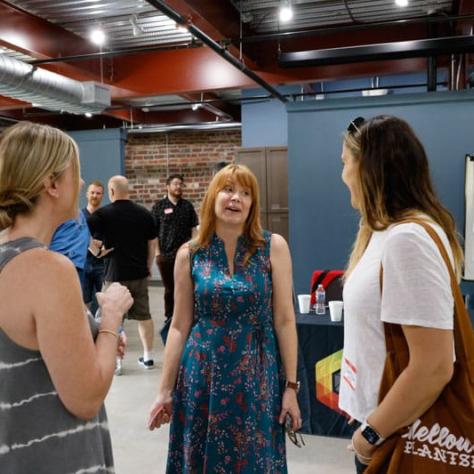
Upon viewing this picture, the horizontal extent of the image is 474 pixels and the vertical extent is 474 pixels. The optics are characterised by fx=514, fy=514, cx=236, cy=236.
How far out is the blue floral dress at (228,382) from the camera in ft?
5.77

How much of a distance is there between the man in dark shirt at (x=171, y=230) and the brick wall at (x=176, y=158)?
428cm

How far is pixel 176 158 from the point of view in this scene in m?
10.4

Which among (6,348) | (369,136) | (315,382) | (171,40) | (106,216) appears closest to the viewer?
(6,348)

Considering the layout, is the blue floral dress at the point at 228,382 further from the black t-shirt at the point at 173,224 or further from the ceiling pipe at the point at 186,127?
the ceiling pipe at the point at 186,127

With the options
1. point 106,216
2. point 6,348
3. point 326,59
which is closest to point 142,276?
point 106,216

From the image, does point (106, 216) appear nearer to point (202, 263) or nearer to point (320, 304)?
point (320, 304)

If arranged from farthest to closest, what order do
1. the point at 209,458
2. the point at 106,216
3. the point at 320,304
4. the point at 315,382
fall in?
the point at 106,216 < the point at 320,304 < the point at 315,382 < the point at 209,458

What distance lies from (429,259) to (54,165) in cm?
79

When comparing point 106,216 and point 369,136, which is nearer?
point 369,136

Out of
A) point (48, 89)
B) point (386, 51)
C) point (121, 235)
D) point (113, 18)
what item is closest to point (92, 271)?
point (121, 235)

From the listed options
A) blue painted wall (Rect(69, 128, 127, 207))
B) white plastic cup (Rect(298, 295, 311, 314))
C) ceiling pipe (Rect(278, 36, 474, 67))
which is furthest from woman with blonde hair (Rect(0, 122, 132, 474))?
blue painted wall (Rect(69, 128, 127, 207))

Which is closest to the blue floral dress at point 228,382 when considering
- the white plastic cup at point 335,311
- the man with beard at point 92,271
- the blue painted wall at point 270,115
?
the white plastic cup at point 335,311

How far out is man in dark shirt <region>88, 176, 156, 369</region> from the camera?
4.59 metres

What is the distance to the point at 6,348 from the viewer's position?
40.1 inches
